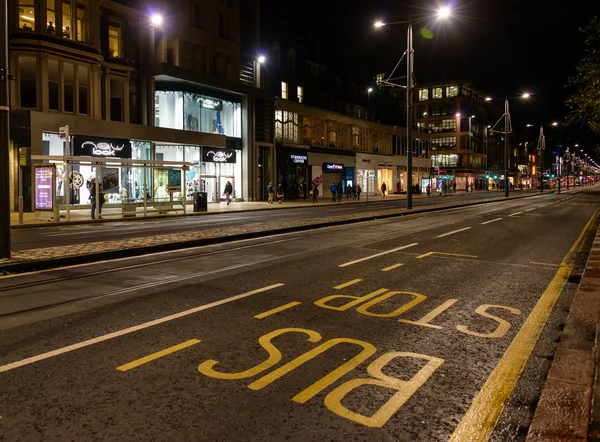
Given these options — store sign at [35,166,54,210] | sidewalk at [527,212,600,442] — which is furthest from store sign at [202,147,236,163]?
sidewalk at [527,212,600,442]

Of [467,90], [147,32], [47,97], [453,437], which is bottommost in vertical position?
[453,437]

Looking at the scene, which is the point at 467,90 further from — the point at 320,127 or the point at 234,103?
the point at 234,103

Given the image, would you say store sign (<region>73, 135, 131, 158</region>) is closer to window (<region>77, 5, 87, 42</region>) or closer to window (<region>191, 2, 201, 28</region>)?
window (<region>77, 5, 87, 42</region>)

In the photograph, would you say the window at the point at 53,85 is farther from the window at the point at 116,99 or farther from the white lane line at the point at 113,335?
the white lane line at the point at 113,335

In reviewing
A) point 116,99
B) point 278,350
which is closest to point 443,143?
point 116,99

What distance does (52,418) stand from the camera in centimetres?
356

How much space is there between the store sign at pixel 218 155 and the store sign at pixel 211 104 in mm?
3442

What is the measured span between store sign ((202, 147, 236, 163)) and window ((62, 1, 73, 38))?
1157 centimetres

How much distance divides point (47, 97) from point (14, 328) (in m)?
26.5

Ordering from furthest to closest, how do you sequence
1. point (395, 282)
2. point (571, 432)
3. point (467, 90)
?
point (467, 90) → point (395, 282) → point (571, 432)

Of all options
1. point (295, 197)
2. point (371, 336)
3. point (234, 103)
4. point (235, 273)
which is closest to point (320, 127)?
point (295, 197)

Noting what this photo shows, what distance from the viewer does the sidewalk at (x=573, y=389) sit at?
3.29 m

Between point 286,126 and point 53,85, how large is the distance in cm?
2295

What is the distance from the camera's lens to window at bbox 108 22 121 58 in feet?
107
